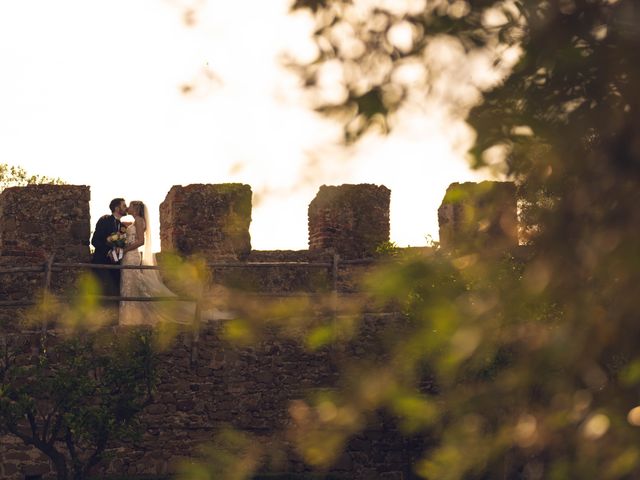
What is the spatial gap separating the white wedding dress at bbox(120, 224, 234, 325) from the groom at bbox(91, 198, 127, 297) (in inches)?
5.1

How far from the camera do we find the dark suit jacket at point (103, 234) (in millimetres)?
14445

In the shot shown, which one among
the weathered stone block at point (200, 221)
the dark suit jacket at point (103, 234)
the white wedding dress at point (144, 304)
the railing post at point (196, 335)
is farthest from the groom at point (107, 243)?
the weathered stone block at point (200, 221)

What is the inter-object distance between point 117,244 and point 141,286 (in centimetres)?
54

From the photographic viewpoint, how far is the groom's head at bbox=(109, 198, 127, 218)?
14.4m

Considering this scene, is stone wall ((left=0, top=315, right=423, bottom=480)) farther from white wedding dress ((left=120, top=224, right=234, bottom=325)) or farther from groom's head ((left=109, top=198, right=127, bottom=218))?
groom's head ((left=109, top=198, right=127, bottom=218))

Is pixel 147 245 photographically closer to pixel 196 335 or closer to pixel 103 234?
pixel 103 234

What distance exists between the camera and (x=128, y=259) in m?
14.5

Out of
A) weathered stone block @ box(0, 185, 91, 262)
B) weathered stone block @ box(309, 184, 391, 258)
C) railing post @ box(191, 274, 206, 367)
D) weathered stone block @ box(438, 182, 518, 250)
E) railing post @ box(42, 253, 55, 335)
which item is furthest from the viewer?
weathered stone block @ box(309, 184, 391, 258)

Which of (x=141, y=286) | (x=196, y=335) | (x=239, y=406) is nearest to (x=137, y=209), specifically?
(x=141, y=286)

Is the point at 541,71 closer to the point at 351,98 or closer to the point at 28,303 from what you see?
the point at 351,98

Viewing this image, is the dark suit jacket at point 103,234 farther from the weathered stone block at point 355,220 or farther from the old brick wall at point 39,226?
the weathered stone block at point 355,220

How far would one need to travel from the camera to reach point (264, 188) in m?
4.45

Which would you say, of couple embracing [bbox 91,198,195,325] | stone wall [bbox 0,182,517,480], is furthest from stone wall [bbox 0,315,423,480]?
couple embracing [bbox 91,198,195,325]

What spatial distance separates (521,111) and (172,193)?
12.0 metres
